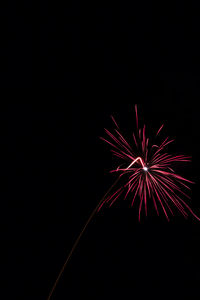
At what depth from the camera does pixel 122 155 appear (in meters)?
2.79

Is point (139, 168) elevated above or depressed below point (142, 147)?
below

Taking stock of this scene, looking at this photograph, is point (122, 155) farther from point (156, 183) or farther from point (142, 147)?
point (156, 183)

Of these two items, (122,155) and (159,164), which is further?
(122,155)

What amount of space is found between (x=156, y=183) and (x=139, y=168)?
9.8 inches

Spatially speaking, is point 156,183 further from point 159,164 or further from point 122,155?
point 122,155

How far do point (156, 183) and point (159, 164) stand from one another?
0.58 feet

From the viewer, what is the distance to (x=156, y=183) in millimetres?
2668

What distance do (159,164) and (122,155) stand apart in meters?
0.35

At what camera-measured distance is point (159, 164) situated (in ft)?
8.56

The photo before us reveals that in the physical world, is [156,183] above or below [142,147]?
below

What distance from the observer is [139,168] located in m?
2.54

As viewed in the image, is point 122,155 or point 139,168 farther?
point 122,155

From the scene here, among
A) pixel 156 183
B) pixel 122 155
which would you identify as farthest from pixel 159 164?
pixel 122 155

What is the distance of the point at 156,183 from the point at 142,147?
1.10 ft
